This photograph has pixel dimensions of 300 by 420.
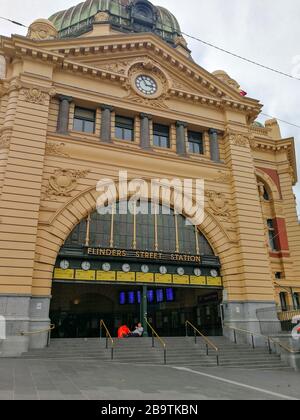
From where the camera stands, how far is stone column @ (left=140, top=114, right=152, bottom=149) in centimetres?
2445

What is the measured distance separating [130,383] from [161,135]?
1940cm

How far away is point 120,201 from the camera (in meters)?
22.4

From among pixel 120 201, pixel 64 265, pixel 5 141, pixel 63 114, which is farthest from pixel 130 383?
pixel 63 114

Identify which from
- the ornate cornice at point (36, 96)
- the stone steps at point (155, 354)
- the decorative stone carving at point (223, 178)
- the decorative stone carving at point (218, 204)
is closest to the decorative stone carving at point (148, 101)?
the ornate cornice at point (36, 96)

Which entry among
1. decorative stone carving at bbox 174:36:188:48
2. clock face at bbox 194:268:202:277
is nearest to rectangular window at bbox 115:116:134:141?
clock face at bbox 194:268:202:277

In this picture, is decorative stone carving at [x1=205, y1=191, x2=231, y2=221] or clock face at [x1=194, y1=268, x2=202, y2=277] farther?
decorative stone carving at [x1=205, y1=191, x2=231, y2=221]

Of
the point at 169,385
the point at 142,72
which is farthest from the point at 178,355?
the point at 142,72

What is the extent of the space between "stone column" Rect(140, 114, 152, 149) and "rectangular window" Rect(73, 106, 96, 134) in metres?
3.54

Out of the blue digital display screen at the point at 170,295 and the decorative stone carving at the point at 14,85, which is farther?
the blue digital display screen at the point at 170,295

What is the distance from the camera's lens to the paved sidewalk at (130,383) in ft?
27.7

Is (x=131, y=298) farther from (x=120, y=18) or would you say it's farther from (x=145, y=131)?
(x=120, y=18)

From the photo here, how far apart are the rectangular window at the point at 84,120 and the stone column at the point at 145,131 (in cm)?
354

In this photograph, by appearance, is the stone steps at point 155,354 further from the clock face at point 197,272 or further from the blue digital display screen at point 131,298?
the blue digital display screen at point 131,298

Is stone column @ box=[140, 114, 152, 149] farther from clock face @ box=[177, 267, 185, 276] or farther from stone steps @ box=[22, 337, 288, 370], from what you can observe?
stone steps @ box=[22, 337, 288, 370]
